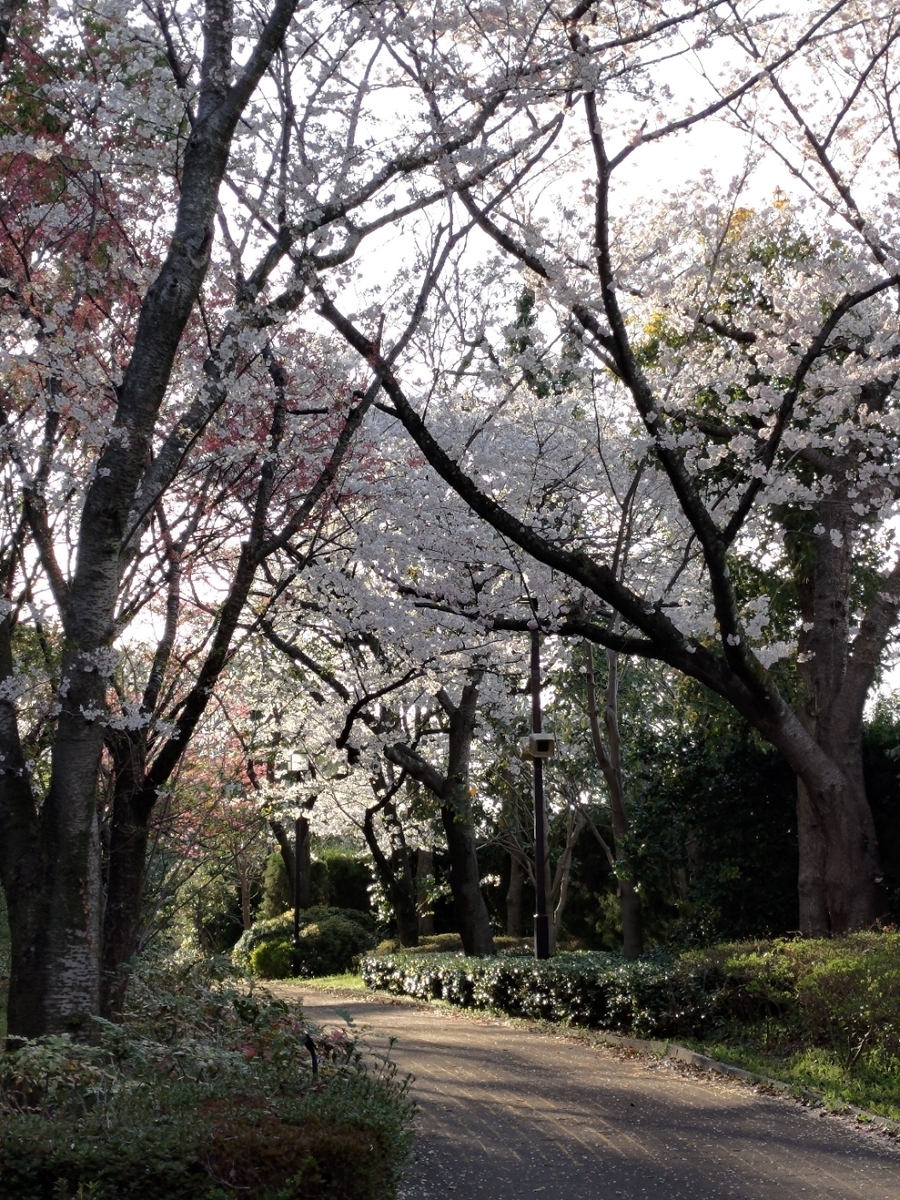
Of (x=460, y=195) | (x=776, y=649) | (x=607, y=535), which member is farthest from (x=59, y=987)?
(x=607, y=535)

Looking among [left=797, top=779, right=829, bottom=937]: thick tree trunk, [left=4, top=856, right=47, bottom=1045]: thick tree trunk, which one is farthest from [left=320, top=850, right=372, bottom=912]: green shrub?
[left=4, top=856, right=47, bottom=1045]: thick tree trunk

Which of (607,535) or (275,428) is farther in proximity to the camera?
(607,535)

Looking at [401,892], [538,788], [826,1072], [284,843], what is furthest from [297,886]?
[826,1072]

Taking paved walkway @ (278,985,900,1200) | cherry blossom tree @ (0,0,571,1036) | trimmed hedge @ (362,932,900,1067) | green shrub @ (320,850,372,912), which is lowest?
paved walkway @ (278,985,900,1200)

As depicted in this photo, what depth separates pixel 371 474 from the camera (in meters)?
13.7

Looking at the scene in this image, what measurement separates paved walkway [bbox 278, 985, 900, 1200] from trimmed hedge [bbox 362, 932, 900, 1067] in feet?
2.57

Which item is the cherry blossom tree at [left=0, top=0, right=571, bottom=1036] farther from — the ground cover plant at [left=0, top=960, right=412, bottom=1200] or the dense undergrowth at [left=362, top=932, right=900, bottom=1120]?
the dense undergrowth at [left=362, top=932, right=900, bottom=1120]

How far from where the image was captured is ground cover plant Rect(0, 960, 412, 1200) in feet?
13.1

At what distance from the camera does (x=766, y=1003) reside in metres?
9.98

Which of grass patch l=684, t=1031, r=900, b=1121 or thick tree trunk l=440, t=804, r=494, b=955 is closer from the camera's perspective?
grass patch l=684, t=1031, r=900, b=1121

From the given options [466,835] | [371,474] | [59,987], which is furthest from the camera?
[466,835]

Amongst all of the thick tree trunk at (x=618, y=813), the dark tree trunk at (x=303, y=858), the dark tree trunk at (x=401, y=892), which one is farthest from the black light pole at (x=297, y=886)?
the thick tree trunk at (x=618, y=813)

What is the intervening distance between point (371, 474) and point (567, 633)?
4001mm

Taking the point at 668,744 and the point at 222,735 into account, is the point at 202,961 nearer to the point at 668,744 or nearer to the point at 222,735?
the point at 222,735
